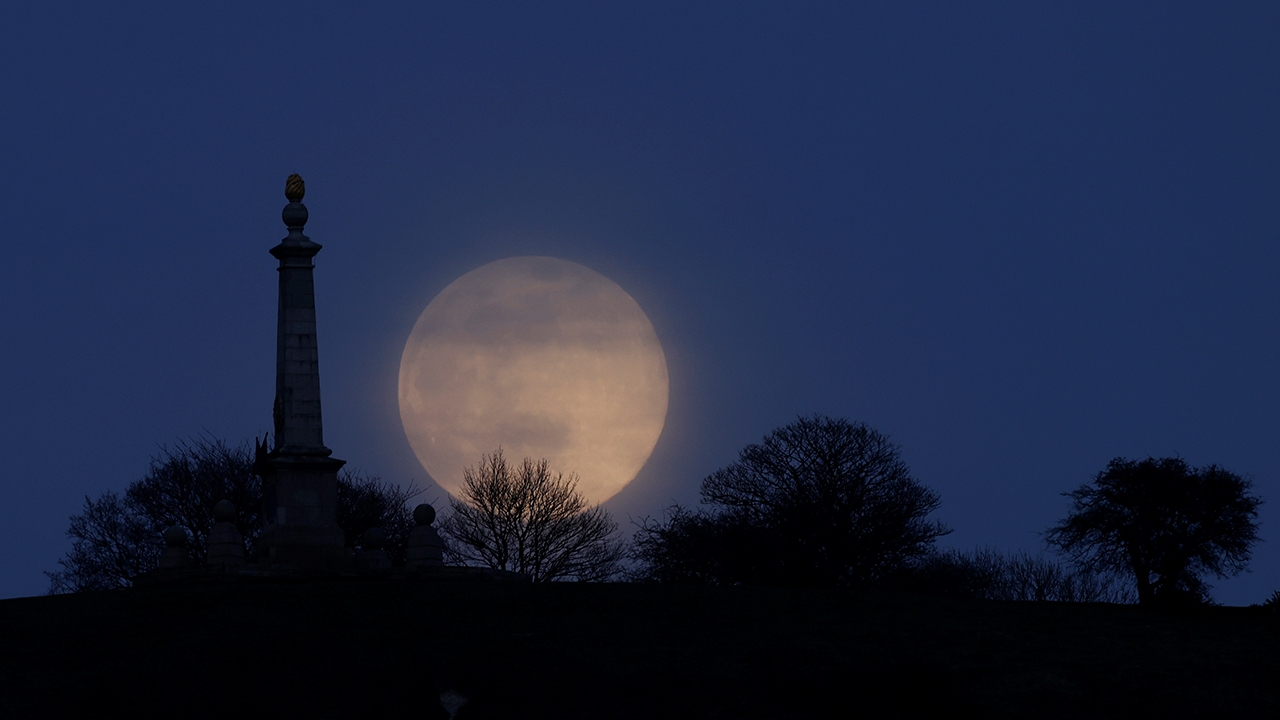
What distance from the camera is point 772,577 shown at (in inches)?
2854

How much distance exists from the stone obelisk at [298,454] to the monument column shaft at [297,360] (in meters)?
0.03

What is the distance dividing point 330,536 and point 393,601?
6.76 meters

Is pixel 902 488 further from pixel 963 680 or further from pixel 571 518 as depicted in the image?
pixel 963 680

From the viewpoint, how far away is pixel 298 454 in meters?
44.6

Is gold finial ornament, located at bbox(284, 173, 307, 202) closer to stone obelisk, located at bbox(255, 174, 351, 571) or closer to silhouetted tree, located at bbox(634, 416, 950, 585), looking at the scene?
stone obelisk, located at bbox(255, 174, 351, 571)

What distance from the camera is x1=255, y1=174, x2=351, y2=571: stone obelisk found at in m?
44.2

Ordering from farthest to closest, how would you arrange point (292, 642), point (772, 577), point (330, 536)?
point (772, 577), point (330, 536), point (292, 642)

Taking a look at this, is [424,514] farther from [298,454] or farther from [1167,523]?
[1167,523]

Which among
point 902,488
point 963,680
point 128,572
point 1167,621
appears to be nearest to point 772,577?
point 902,488

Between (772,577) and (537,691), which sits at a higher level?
(772,577)

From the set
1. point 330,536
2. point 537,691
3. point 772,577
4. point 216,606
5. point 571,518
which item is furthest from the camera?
point 571,518

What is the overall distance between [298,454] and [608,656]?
1431 cm

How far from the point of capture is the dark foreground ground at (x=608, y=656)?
31.3m

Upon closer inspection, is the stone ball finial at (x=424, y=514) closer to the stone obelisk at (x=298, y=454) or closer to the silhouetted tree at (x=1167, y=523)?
the stone obelisk at (x=298, y=454)
